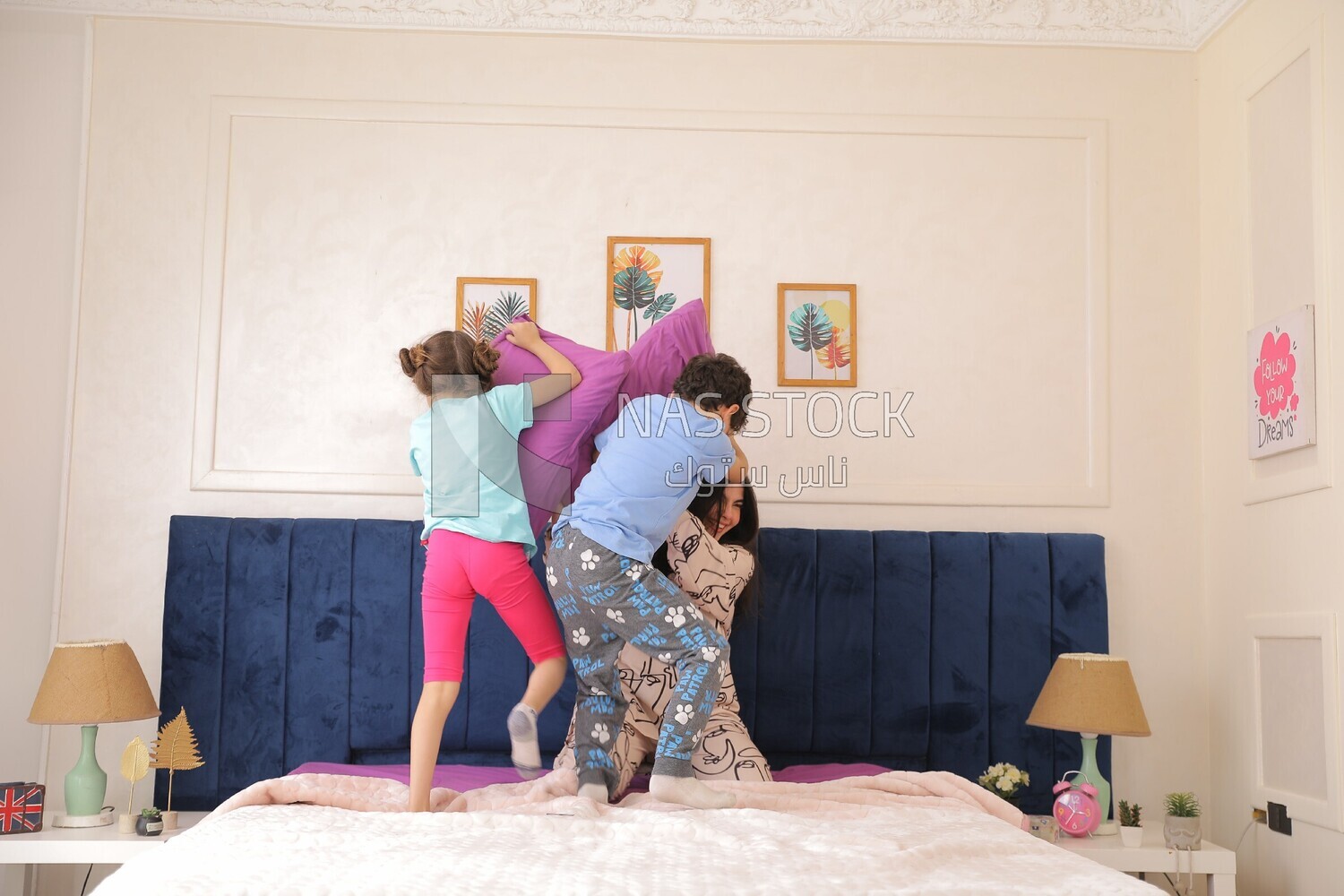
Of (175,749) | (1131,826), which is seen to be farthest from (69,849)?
(1131,826)

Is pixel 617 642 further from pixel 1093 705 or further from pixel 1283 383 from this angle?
pixel 1283 383

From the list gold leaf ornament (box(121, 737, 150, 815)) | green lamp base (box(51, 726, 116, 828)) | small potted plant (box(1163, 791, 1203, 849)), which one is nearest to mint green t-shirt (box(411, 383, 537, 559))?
gold leaf ornament (box(121, 737, 150, 815))

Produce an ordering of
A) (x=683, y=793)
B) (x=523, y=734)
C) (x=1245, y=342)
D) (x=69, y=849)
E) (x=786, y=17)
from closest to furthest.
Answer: (x=683, y=793) < (x=523, y=734) < (x=69, y=849) < (x=1245, y=342) < (x=786, y=17)

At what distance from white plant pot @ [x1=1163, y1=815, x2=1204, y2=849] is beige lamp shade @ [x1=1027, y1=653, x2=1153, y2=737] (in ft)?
0.80

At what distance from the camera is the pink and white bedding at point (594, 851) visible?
178cm

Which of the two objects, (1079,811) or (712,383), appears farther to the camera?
(1079,811)

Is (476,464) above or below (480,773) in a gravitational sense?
above

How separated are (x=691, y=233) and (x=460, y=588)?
1465mm

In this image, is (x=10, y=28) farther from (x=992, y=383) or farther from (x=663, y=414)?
(x=992, y=383)

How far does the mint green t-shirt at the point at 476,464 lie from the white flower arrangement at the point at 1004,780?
1.42 m

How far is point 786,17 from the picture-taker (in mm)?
3760

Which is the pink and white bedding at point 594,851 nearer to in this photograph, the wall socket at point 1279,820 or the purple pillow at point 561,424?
the purple pillow at point 561,424

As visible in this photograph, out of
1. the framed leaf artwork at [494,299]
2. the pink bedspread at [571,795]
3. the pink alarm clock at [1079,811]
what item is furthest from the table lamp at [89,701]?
the pink alarm clock at [1079,811]

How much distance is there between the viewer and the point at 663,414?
279cm
